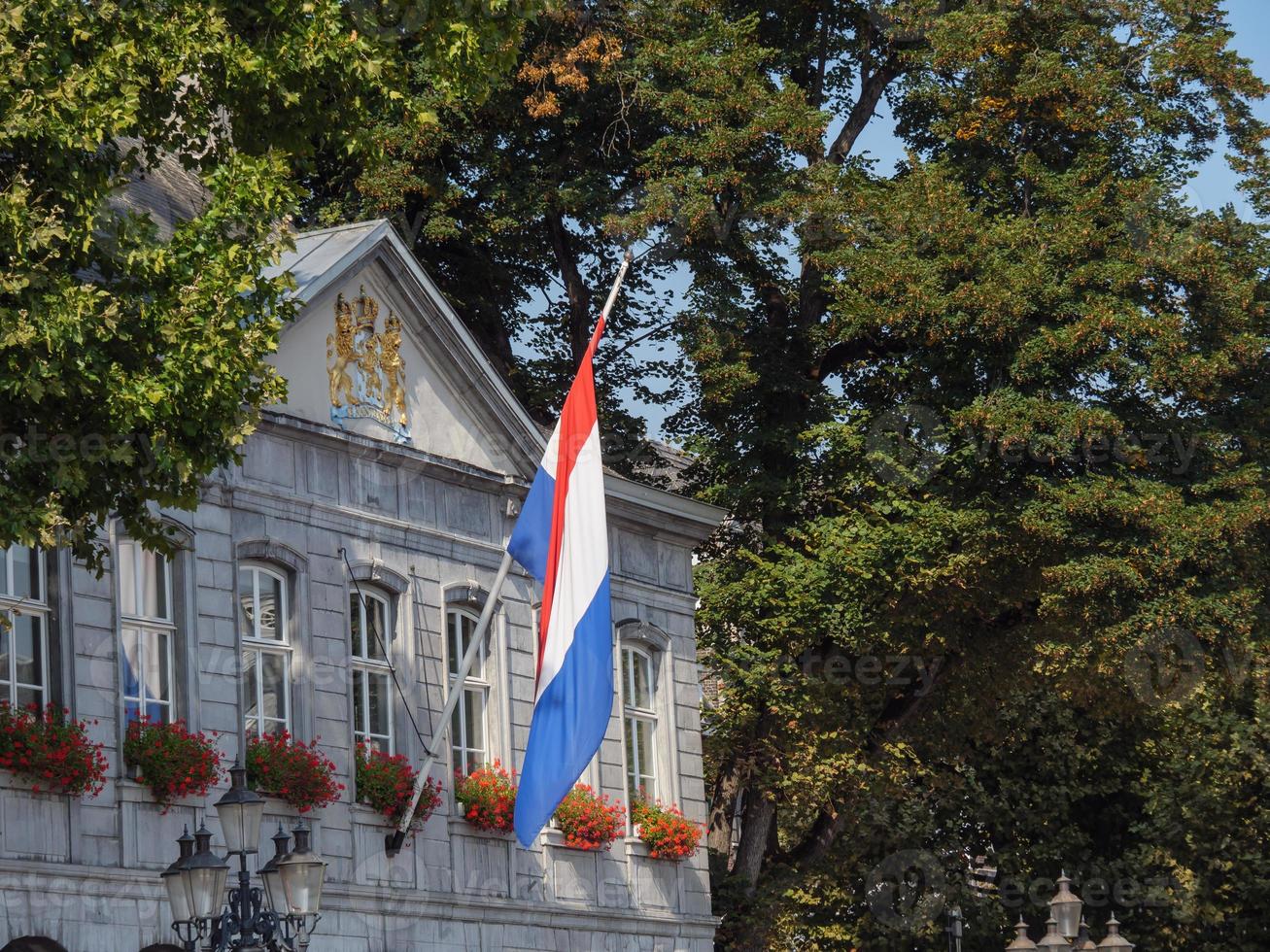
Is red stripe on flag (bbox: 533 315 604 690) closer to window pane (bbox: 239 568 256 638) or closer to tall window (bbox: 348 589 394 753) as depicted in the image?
tall window (bbox: 348 589 394 753)

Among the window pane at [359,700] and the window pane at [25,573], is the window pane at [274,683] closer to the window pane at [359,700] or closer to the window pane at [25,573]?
the window pane at [359,700]

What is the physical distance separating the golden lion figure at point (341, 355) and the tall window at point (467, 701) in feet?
8.43

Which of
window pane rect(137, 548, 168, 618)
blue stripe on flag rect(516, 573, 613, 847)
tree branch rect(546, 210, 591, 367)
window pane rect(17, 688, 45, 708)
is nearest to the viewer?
window pane rect(17, 688, 45, 708)

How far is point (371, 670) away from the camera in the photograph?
20438 millimetres

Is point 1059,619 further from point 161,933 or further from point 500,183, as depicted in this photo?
point 161,933

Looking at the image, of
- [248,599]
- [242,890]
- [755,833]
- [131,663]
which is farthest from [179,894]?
[755,833]

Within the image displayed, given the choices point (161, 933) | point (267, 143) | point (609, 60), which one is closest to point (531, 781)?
point (161, 933)

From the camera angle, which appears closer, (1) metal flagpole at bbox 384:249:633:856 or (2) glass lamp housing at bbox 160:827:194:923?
(2) glass lamp housing at bbox 160:827:194:923

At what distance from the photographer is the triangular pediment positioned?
65.9ft

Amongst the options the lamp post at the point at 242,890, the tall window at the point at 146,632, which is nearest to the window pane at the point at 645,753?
the tall window at the point at 146,632

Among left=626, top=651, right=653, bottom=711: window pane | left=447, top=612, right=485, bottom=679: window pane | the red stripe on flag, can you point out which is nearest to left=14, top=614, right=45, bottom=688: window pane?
the red stripe on flag

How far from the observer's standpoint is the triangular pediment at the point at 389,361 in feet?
65.9

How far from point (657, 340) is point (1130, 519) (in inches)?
340

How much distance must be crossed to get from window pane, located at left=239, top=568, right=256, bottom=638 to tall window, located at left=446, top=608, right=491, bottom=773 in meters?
2.79
